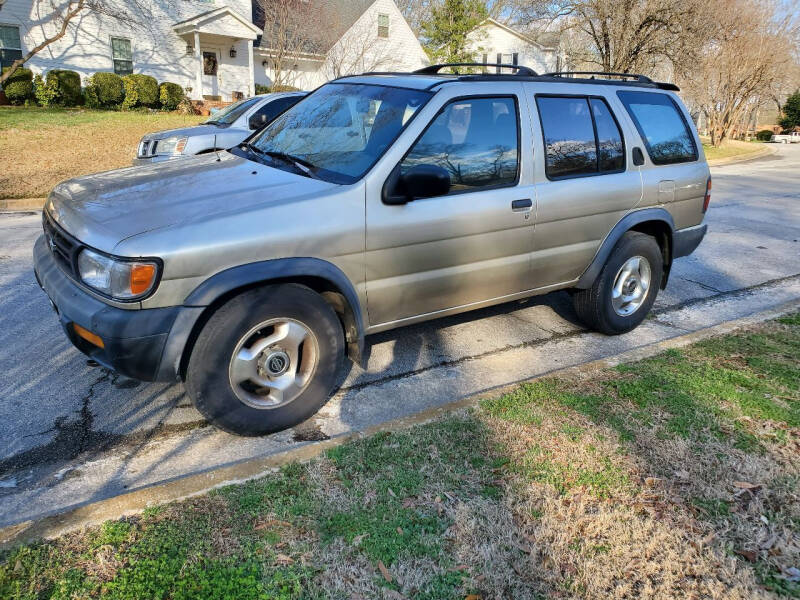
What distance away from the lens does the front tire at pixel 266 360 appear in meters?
3.23

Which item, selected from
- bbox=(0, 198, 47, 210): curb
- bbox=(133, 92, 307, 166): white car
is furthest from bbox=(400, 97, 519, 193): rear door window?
bbox=(0, 198, 47, 210): curb

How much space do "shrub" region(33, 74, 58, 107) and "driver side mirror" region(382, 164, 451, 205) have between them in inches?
854

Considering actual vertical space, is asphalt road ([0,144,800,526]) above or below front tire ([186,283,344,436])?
below

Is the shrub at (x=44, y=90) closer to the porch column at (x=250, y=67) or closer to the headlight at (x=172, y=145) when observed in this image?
the porch column at (x=250, y=67)

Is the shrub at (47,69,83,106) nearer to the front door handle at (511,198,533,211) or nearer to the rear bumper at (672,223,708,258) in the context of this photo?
the front door handle at (511,198,533,211)

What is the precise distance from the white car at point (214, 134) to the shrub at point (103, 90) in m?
14.2

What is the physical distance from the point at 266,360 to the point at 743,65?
3338cm

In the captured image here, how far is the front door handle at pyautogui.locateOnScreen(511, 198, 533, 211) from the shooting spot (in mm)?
4191

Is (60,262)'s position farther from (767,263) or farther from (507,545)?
(767,263)

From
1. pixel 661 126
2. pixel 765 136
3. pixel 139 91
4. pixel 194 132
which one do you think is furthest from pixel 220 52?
pixel 765 136

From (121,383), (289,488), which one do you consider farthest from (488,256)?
(121,383)

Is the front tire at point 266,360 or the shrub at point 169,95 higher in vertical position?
the shrub at point 169,95

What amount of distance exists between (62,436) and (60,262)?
3.18 feet

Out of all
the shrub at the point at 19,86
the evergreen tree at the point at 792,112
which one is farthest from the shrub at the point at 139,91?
the evergreen tree at the point at 792,112
